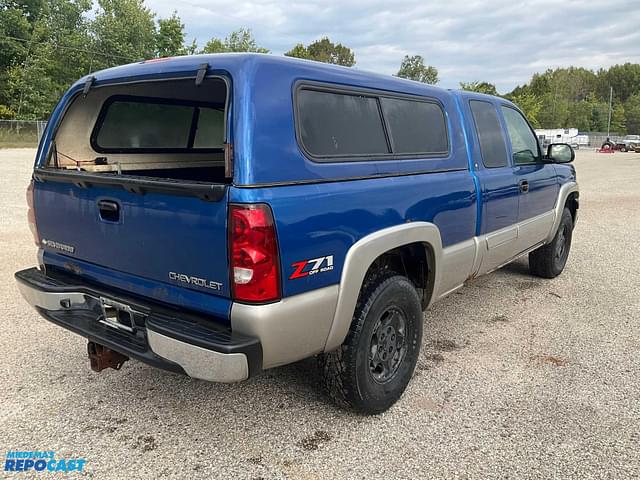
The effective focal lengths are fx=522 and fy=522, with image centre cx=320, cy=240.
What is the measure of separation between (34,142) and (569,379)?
38153 mm

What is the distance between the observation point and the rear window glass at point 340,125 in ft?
8.49

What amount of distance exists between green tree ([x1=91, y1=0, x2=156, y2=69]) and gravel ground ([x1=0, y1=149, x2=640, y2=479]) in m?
44.9

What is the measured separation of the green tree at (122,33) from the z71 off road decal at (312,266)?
1809 inches

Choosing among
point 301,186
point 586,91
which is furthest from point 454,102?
point 586,91

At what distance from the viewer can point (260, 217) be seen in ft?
7.27

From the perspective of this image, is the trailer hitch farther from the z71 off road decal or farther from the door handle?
the z71 off road decal

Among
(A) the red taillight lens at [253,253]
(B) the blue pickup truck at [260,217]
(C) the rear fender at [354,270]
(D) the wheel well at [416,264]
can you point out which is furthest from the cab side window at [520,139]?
(A) the red taillight lens at [253,253]

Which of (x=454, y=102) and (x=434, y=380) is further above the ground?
(x=454, y=102)

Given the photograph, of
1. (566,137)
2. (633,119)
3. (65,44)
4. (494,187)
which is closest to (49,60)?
(65,44)

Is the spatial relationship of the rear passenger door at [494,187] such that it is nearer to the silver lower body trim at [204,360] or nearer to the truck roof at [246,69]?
the truck roof at [246,69]

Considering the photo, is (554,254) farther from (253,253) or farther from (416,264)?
(253,253)

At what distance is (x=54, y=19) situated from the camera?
141ft

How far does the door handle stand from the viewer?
105 inches

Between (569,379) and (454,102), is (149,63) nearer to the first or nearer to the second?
(454,102)
